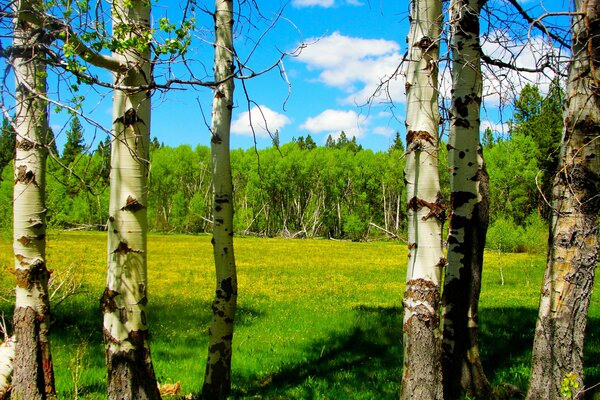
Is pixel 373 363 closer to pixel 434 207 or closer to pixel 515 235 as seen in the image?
pixel 434 207

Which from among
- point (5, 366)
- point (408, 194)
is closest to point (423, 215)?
point (408, 194)

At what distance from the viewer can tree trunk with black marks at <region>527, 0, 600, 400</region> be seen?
150 inches

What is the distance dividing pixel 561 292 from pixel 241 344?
22.8 feet

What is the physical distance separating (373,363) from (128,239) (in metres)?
5.38

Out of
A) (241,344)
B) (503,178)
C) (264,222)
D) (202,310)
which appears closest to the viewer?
(241,344)

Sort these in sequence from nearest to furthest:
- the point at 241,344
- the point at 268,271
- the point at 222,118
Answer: the point at 222,118 < the point at 241,344 < the point at 268,271

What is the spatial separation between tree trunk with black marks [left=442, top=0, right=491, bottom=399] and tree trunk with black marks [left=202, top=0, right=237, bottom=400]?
8.32ft

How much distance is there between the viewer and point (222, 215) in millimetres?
5512

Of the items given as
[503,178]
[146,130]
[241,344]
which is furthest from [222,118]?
[503,178]

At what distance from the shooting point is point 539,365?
13.2ft

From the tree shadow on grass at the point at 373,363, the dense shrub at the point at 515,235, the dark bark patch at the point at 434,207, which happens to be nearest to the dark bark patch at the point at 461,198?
the dark bark patch at the point at 434,207

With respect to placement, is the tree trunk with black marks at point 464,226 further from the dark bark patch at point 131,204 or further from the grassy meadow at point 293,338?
the dark bark patch at point 131,204

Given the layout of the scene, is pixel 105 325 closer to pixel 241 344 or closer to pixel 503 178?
pixel 241 344

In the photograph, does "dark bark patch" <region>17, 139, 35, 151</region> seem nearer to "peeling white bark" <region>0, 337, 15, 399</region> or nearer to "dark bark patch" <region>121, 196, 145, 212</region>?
"dark bark patch" <region>121, 196, 145, 212</region>
